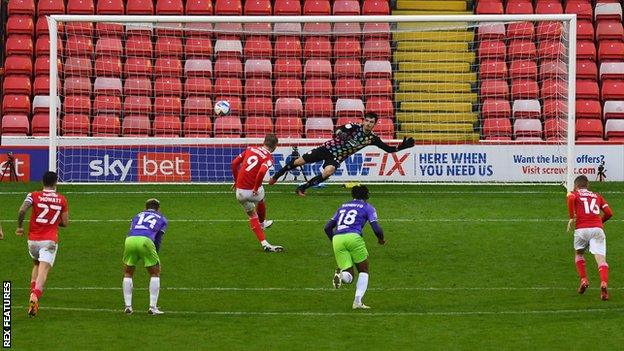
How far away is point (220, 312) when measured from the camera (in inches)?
715

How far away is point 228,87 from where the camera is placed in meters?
33.7

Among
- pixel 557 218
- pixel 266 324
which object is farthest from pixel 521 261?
pixel 266 324

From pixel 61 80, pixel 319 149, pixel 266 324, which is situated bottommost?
pixel 266 324

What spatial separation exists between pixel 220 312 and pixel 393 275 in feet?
13.5

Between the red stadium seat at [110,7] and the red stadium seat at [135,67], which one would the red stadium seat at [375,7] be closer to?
the red stadium seat at [110,7]

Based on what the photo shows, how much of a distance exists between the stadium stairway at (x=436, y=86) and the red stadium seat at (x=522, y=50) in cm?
103

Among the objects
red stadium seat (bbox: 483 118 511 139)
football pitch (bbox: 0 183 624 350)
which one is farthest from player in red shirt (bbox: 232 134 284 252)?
red stadium seat (bbox: 483 118 511 139)

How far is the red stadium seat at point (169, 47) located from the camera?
1331 inches

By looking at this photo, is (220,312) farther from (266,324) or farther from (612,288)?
(612,288)

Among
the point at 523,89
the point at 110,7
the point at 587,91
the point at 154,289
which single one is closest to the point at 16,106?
the point at 110,7

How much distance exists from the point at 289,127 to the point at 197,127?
8.03ft

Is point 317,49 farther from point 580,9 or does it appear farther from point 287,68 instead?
point 580,9

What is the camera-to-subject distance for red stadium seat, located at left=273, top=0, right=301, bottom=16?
3712cm

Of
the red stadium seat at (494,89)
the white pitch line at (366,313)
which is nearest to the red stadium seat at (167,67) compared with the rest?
the red stadium seat at (494,89)
